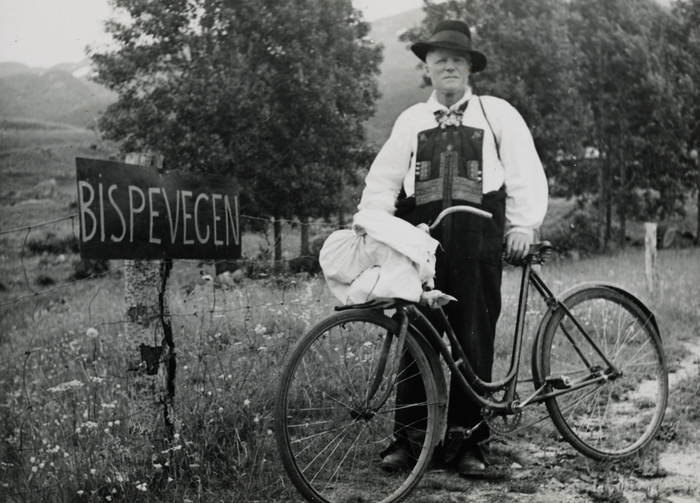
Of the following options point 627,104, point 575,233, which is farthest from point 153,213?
point 627,104

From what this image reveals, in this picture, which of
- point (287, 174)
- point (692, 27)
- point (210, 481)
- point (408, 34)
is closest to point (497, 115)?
point (210, 481)

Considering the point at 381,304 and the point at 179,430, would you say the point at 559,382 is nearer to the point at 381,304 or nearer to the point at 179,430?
the point at 381,304

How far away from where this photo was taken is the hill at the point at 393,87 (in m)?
20.4

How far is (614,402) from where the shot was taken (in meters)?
4.62

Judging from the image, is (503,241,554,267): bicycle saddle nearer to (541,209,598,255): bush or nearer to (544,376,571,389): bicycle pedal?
(544,376,571,389): bicycle pedal

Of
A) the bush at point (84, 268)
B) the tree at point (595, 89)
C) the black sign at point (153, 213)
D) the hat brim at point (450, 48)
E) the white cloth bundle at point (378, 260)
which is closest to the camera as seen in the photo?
the white cloth bundle at point (378, 260)

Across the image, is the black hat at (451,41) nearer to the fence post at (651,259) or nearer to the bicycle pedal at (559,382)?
the bicycle pedal at (559,382)

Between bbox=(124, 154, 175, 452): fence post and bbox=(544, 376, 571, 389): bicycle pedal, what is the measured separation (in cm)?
197

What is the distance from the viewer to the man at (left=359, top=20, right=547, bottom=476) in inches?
137

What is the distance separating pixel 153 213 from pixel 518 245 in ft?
6.14

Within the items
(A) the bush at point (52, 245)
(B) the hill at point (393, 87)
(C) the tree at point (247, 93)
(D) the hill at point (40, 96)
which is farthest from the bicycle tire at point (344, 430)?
(B) the hill at point (393, 87)

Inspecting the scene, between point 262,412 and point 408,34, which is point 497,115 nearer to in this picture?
point 262,412

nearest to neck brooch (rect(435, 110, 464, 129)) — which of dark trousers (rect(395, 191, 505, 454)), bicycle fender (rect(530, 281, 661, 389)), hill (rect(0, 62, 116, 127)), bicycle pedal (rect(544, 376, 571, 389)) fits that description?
dark trousers (rect(395, 191, 505, 454))

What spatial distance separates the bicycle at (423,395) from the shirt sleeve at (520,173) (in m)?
0.18
